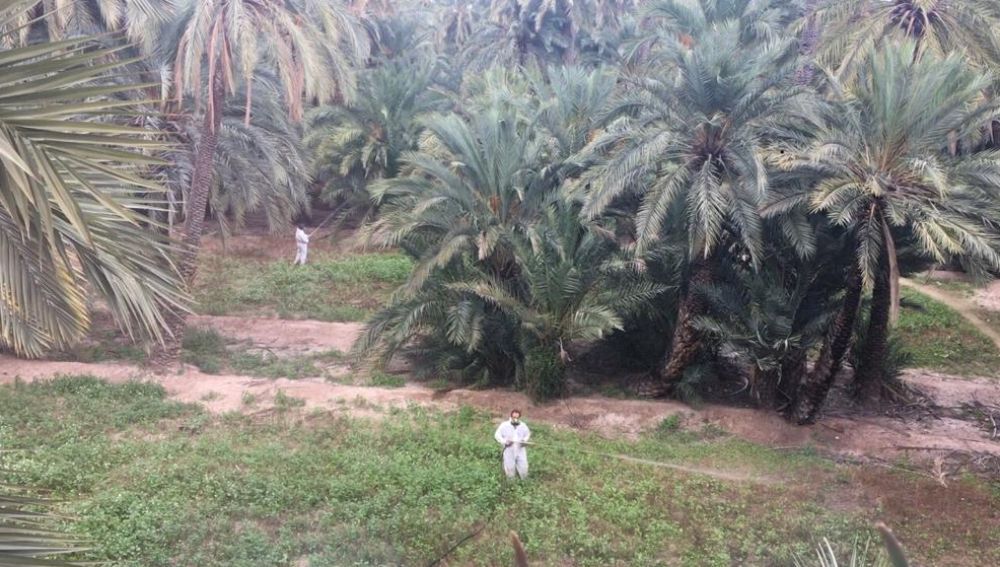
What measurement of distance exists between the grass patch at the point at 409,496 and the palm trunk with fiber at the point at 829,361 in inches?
49.4

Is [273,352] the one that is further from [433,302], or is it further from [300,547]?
[300,547]

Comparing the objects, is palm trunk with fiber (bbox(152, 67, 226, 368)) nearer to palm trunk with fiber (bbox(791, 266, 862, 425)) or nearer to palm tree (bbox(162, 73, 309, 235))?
palm tree (bbox(162, 73, 309, 235))

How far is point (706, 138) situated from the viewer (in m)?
13.0

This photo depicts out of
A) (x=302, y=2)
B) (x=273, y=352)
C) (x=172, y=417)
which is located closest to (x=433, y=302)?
(x=273, y=352)

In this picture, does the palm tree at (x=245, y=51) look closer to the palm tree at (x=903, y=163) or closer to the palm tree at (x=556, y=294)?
the palm tree at (x=556, y=294)

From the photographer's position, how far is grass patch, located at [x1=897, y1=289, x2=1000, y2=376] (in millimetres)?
17109

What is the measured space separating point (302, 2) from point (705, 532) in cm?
1109

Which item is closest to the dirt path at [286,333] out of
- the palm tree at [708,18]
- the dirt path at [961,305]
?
the palm tree at [708,18]

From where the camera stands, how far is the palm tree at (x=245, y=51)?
45.1 feet

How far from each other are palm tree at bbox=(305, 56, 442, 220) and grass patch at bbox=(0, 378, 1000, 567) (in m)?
14.0

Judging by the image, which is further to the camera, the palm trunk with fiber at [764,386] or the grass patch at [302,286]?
the grass patch at [302,286]

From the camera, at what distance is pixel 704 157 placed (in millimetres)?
13102

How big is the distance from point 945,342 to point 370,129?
16510 millimetres

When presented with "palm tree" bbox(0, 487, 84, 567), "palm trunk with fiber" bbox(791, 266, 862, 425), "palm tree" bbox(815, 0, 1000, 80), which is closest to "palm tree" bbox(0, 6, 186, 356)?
"palm tree" bbox(0, 487, 84, 567)
